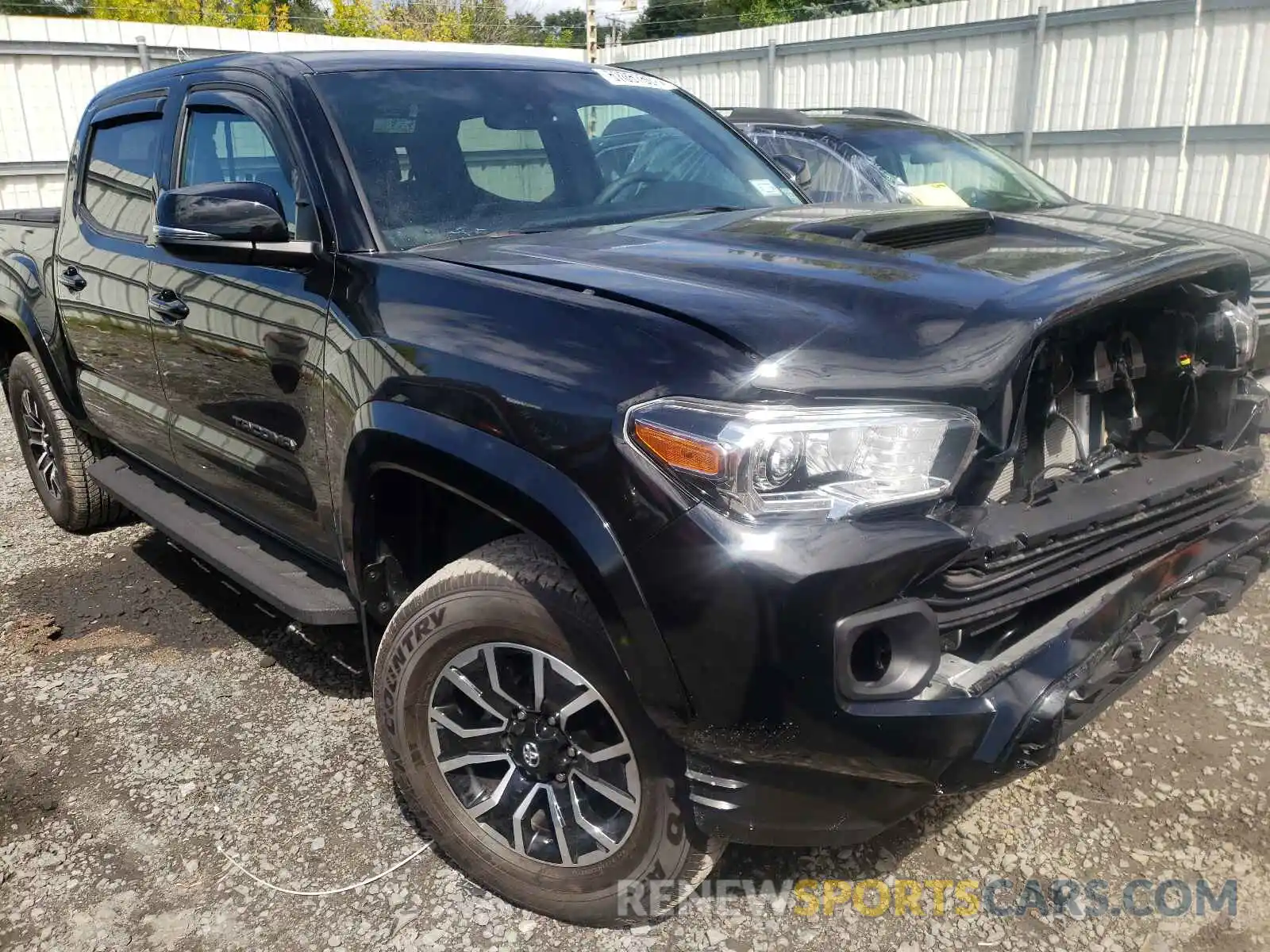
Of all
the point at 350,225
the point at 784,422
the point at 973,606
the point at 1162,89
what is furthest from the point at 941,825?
the point at 1162,89

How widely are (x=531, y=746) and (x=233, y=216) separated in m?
1.49

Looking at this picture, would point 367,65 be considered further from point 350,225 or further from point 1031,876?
point 1031,876

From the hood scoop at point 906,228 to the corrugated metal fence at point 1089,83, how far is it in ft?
26.1

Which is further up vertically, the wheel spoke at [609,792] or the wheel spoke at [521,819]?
the wheel spoke at [609,792]

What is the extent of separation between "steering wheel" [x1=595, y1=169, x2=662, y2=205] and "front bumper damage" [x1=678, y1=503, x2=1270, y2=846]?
1775 mm

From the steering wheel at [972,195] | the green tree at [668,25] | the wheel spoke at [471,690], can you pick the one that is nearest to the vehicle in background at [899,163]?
the steering wheel at [972,195]

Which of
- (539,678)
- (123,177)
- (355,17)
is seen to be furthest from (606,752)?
(355,17)

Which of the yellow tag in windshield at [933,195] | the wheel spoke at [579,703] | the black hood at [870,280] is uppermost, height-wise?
the black hood at [870,280]

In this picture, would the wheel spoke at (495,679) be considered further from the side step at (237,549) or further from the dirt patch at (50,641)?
the dirt patch at (50,641)

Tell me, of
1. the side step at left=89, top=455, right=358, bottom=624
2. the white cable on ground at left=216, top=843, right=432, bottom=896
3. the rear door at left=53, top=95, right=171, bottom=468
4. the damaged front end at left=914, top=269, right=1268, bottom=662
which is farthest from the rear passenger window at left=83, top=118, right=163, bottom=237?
the damaged front end at left=914, top=269, right=1268, bottom=662

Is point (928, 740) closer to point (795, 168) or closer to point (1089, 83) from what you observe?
point (795, 168)

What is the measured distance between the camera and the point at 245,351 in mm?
2910

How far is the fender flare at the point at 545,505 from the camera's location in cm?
186

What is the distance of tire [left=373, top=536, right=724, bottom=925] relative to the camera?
82.0 inches
